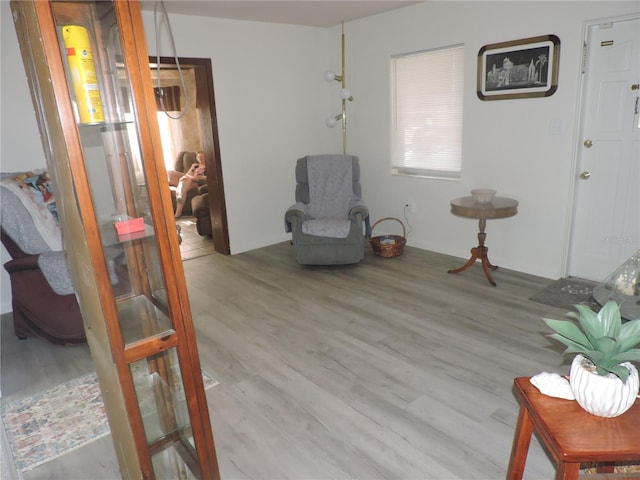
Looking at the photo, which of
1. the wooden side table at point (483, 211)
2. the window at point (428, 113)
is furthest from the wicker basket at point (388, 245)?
the window at point (428, 113)

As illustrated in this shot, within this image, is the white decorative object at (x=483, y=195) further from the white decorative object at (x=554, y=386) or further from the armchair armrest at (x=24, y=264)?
the armchair armrest at (x=24, y=264)

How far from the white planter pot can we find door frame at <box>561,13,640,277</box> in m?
2.68

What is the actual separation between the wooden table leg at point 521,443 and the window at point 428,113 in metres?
3.21

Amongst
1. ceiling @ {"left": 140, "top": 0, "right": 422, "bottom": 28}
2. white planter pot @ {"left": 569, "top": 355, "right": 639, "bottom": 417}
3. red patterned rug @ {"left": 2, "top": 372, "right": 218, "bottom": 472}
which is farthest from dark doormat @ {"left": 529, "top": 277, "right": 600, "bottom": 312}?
ceiling @ {"left": 140, "top": 0, "right": 422, "bottom": 28}

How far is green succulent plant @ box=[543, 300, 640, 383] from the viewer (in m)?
1.24

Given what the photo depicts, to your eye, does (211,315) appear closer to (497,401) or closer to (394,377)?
(394,377)

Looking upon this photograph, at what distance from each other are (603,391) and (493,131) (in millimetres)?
3149

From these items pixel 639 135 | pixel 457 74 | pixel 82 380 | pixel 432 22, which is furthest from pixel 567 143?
pixel 82 380

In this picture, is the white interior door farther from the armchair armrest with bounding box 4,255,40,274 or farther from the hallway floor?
the armchair armrest with bounding box 4,255,40,274

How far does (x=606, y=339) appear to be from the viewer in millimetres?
1232

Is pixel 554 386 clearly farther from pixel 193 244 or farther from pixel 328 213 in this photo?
pixel 193 244

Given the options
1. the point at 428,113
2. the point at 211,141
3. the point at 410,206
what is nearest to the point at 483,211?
the point at 410,206

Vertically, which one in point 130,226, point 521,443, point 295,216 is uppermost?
point 130,226

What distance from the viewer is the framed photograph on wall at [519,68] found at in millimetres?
3521
